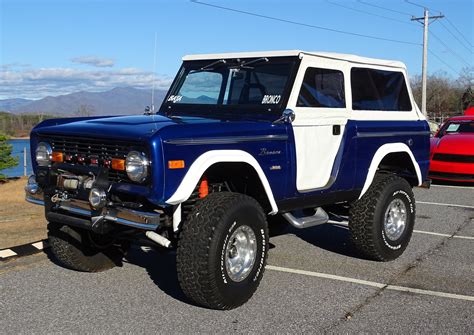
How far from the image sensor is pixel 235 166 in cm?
476

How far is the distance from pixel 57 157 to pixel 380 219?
3.32 metres

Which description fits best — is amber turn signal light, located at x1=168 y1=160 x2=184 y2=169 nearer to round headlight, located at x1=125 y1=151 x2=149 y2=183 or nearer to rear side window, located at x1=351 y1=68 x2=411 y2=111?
round headlight, located at x1=125 y1=151 x2=149 y2=183

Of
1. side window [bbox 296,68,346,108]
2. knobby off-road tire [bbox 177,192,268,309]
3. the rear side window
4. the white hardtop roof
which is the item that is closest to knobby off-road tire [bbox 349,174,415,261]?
the rear side window

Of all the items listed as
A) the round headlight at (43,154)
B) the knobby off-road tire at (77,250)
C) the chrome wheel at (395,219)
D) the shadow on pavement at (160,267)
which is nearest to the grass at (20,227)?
the shadow on pavement at (160,267)

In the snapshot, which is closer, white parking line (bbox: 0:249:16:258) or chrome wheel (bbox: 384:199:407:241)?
white parking line (bbox: 0:249:16:258)

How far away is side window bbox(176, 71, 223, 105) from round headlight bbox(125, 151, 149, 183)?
180cm

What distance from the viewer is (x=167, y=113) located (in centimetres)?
610

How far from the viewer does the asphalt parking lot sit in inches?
168

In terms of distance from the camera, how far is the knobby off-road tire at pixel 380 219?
598 centimetres

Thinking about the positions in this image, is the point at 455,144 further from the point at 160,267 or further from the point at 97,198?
the point at 97,198

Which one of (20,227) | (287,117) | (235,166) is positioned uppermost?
(287,117)

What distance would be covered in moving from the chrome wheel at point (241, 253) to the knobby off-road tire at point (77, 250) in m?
1.55

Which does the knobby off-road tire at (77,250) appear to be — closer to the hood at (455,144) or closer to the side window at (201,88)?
the side window at (201,88)

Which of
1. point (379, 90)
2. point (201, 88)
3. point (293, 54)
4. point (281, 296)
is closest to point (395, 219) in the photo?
point (379, 90)
